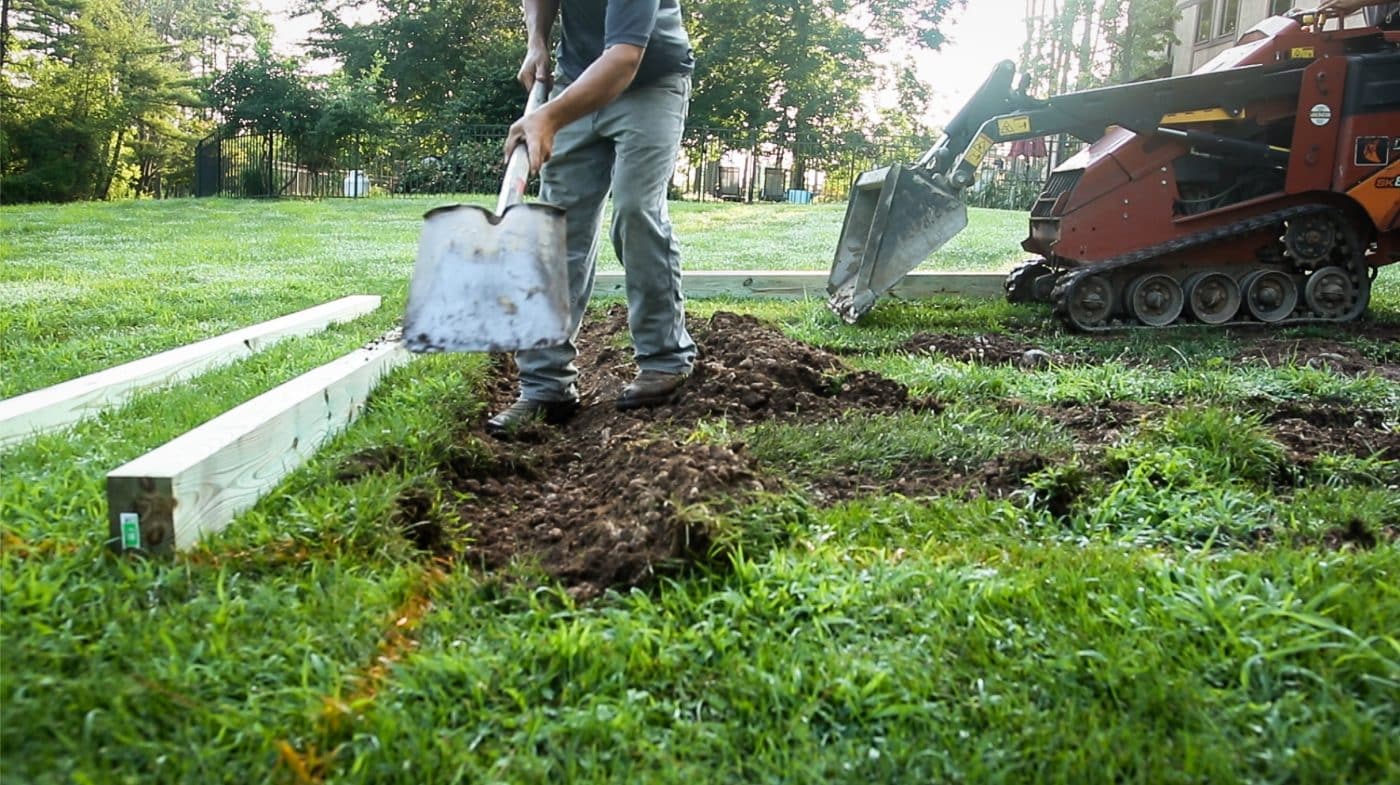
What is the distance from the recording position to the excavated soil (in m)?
2.24

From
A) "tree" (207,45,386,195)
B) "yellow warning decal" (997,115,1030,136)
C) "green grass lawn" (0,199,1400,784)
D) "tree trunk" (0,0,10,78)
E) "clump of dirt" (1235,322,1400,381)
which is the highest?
"tree trunk" (0,0,10,78)

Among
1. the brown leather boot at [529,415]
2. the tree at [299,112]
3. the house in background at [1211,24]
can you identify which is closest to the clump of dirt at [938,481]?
the brown leather boot at [529,415]

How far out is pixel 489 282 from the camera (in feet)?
8.66

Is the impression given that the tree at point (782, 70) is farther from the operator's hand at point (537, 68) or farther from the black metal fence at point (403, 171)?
the operator's hand at point (537, 68)

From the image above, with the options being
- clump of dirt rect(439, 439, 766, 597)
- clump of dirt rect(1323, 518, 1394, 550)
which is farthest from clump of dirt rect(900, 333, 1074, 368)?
clump of dirt rect(439, 439, 766, 597)

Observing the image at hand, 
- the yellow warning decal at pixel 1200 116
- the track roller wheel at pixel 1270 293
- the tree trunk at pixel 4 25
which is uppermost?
the tree trunk at pixel 4 25

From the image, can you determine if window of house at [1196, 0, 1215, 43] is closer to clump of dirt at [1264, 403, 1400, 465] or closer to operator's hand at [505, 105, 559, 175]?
clump of dirt at [1264, 403, 1400, 465]

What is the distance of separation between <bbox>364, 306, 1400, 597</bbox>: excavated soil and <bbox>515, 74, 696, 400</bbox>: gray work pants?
0.20 m

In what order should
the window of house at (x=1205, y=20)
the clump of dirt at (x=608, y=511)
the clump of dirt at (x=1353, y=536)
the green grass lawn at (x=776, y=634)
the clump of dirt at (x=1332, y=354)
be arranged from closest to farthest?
the green grass lawn at (x=776, y=634), the clump of dirt at (x=608, y=511), the clump of dirt at (x=1353, y=536), the clump of dirt at (x=1332, y=354), the window of house at (x=1205, y=20)

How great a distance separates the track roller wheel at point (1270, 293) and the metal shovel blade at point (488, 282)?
16.4 ft

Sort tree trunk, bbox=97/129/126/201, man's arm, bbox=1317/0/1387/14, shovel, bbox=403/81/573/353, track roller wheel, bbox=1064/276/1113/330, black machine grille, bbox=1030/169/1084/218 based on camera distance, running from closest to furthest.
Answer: shovel, bbox=403/81/573/353, man's arm, bbox=1317/0/1387/14, track roller wheel, bbox=1064/276/1113/330, black machine grille, bbox=1030/169/1084/218, tree trunk, bbox=97/129/126/201

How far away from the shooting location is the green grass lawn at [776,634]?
1.51 metres

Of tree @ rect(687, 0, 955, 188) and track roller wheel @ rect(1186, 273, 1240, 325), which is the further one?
tree @ rect(687, 0, 955, 188)

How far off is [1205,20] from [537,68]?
94.6 ft
